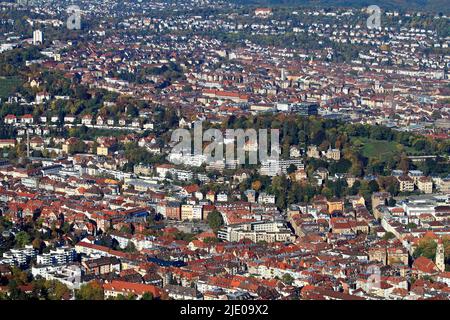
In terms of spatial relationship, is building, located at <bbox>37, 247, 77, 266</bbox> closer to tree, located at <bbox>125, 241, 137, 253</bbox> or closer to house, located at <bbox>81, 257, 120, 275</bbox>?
house, located at <bbox>81, 257, 120, 275</bbox>

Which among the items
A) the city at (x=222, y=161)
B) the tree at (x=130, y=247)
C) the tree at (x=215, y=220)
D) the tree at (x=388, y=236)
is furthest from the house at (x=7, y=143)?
the tree at (x=388, y=236)

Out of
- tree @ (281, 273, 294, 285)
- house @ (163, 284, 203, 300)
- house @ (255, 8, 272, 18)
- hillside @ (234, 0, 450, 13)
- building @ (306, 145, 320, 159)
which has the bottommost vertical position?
hillside @ (234, 0, 450, 13)

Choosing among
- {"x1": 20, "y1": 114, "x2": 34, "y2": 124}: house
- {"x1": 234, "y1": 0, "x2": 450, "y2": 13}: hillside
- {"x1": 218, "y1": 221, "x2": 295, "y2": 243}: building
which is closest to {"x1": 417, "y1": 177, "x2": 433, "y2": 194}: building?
{"x1": 218, "y1": 221, "x2": 295, "y2": 243}: building

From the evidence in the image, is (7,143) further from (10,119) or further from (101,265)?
(101,265)

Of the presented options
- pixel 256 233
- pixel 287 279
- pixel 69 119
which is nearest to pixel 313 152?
pixel 69 119

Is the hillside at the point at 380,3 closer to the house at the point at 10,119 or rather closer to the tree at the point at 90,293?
the house at the point at 10,119
